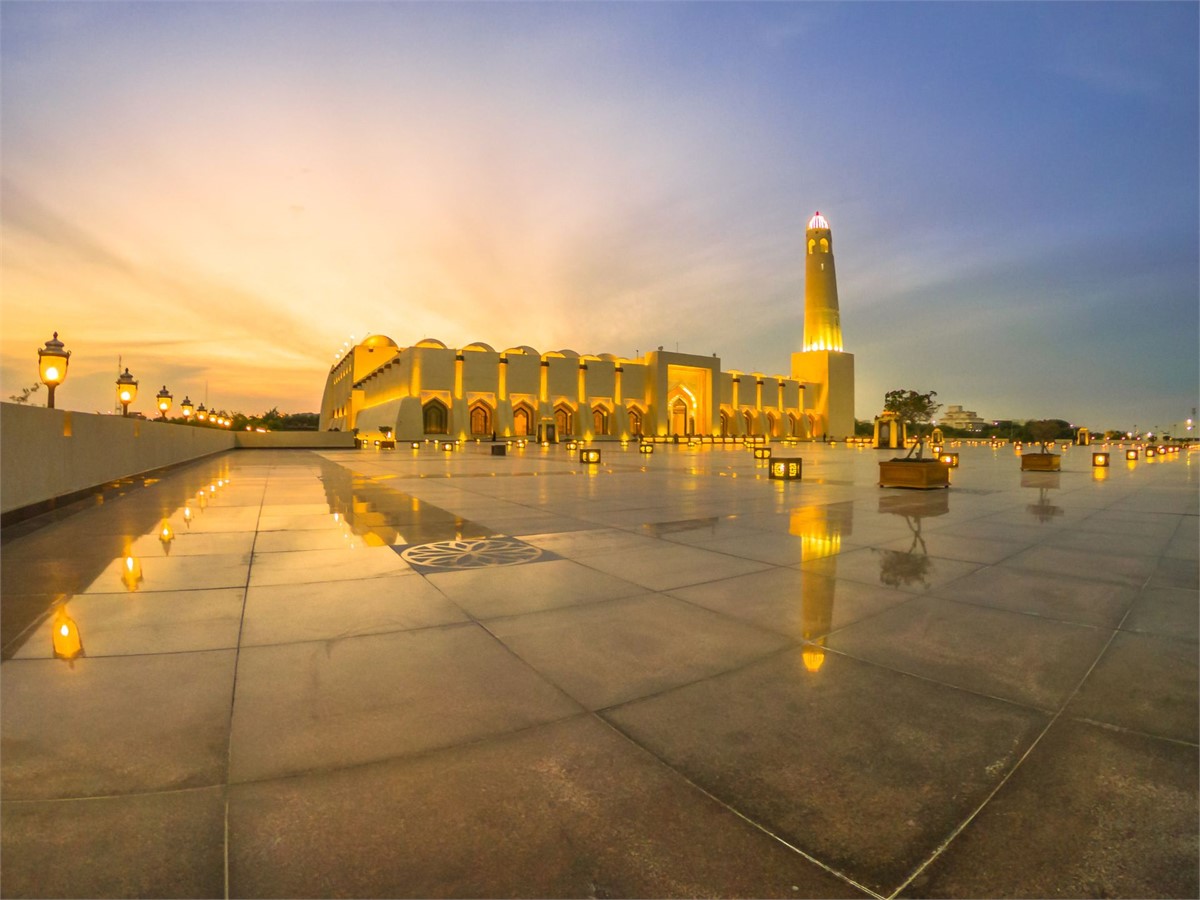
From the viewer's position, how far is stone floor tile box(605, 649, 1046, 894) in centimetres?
201

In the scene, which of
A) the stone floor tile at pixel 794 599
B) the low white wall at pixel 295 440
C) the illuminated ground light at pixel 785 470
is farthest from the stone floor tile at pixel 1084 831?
the low white wall at pixel 295 440

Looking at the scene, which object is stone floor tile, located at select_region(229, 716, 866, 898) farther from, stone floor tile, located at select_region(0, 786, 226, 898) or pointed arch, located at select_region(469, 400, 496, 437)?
pointed arch, located at select_region(469, 400, 496, 437)

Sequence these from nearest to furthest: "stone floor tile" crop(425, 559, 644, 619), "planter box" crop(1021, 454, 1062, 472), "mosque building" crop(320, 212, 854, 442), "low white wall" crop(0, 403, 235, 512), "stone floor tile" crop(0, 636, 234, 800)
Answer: "stone floor tile" crop(0, 636, 234, 800) → "stone floor tile" crop(425, 559, 644, 619) → "low white wall" crop(0, 403, 235, 512) → "planter box" crop(1021, 454, 1062, 472) → "mosque building" crop(320, 212, 854, 442)

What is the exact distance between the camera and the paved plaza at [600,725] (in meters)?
1.86

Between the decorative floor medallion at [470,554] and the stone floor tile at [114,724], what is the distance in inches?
96.4

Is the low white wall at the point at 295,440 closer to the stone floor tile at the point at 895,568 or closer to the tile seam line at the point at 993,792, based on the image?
the stone floor tile at the point at 895,568

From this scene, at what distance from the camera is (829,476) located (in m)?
18.4

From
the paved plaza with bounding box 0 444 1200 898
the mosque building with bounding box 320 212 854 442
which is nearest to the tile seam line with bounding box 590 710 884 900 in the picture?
the paved plaza with bounding box 0 444 1200 898

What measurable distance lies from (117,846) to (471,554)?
14.7 ft

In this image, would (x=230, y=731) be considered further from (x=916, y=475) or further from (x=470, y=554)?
(x=916, y=475)

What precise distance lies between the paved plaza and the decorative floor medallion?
0.30ft

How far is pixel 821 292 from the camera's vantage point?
105500mm

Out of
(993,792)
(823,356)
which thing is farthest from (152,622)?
(823,356)

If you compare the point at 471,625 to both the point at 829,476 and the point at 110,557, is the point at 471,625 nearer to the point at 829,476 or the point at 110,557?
the point at 110,557
